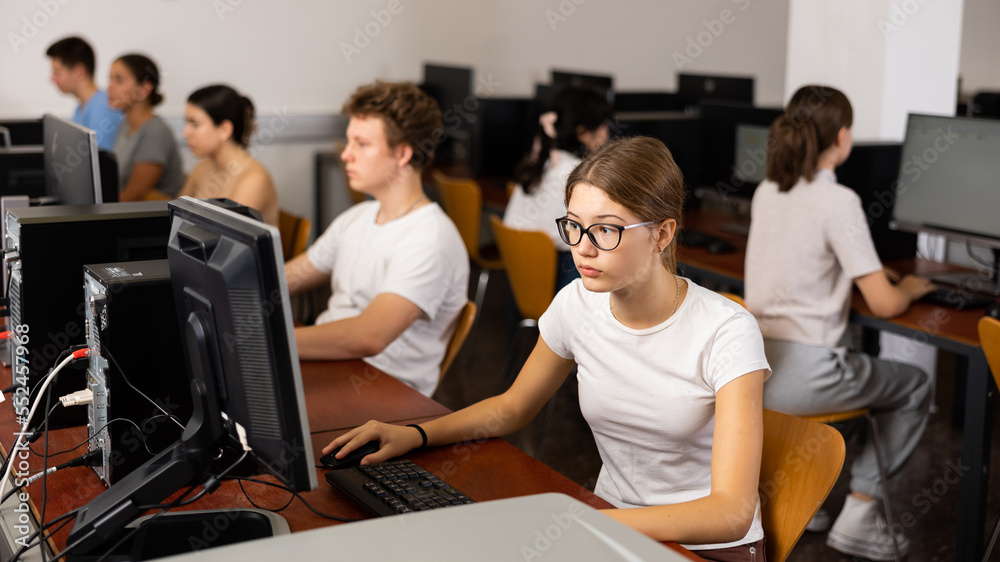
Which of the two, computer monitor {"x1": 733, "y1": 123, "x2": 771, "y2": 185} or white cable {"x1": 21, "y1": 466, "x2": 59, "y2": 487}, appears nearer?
white cable {"x1": 21, "y1": 466, "x2": 59, "y2": 487}

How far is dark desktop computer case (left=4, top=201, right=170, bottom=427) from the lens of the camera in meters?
1.52

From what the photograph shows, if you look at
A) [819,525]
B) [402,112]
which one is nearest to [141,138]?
[402,112]

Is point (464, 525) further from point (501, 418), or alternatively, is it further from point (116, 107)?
point (116, 107)

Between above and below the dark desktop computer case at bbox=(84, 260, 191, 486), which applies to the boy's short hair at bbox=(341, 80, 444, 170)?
above

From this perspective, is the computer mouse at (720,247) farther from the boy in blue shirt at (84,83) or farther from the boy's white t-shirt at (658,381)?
the boy in blue shirt at (84,83)

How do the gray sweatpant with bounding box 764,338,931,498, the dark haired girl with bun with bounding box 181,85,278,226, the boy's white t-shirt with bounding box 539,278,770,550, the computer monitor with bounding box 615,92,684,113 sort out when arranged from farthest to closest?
1. the computer monitor with bounding box 615,92,684,113
2. the dark haired girl with bun with bounding box 181,85,278,226
3. the gray sweatpant with bounding box 764,338,931,498
4. the boy's white t-shirt with bounding box 539,278,770,550

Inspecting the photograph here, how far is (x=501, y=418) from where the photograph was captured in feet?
5.20

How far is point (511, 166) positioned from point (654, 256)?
11.9 ft

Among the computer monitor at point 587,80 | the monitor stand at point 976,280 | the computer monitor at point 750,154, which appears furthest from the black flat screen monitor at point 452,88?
the monitor stand at point 976,280

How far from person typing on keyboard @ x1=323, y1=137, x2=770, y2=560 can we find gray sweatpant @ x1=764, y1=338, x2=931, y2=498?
877mm

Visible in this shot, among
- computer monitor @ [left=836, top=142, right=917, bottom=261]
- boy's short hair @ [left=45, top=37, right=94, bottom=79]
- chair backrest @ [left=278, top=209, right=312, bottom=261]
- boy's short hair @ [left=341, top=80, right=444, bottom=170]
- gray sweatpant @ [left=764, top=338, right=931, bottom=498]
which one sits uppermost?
boy's short hair @ [left=45, top=37, right=94, bottom=79]

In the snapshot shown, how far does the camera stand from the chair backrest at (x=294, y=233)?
303 cm

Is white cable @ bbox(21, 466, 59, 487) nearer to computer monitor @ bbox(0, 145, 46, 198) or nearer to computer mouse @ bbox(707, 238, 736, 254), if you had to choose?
computer monitor @ bbox(0, 145, 46, 198)

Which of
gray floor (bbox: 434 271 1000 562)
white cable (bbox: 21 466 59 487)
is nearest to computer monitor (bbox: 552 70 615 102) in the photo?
gray floor (bbox: 434 271 1000 562)
